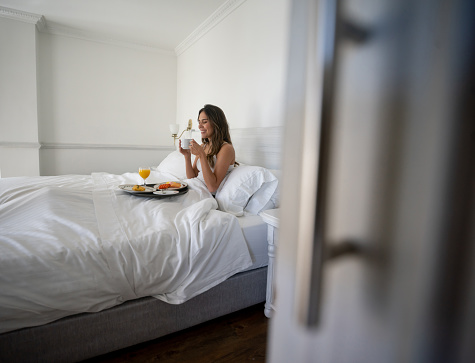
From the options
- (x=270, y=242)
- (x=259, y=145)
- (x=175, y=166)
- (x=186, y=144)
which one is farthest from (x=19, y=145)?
(x=270, y=242)

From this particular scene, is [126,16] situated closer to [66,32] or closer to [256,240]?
[66,32]

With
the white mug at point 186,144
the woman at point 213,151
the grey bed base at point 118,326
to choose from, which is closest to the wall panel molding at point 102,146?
the woman at point 213,151

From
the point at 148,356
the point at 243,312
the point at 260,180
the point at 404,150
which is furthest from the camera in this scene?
the point at 260,180

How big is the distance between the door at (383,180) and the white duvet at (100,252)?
960 millimetres

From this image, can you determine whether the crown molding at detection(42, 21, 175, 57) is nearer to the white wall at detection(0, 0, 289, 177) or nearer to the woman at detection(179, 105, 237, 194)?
the white wall at detection(0, 0, 289, 177)

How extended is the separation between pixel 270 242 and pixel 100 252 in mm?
765

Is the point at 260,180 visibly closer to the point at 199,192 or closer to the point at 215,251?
the point at 199,192

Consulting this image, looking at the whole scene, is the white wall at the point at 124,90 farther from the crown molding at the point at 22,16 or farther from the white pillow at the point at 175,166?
the white pillow at the point at 175,166

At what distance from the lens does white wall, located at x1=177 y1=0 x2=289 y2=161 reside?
207 cm

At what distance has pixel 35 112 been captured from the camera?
3172 mm

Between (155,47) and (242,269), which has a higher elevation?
(155,47)

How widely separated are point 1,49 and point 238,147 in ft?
9.52

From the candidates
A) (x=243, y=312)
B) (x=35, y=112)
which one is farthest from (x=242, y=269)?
(x=35, y=112)

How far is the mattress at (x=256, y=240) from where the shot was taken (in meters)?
1.43
